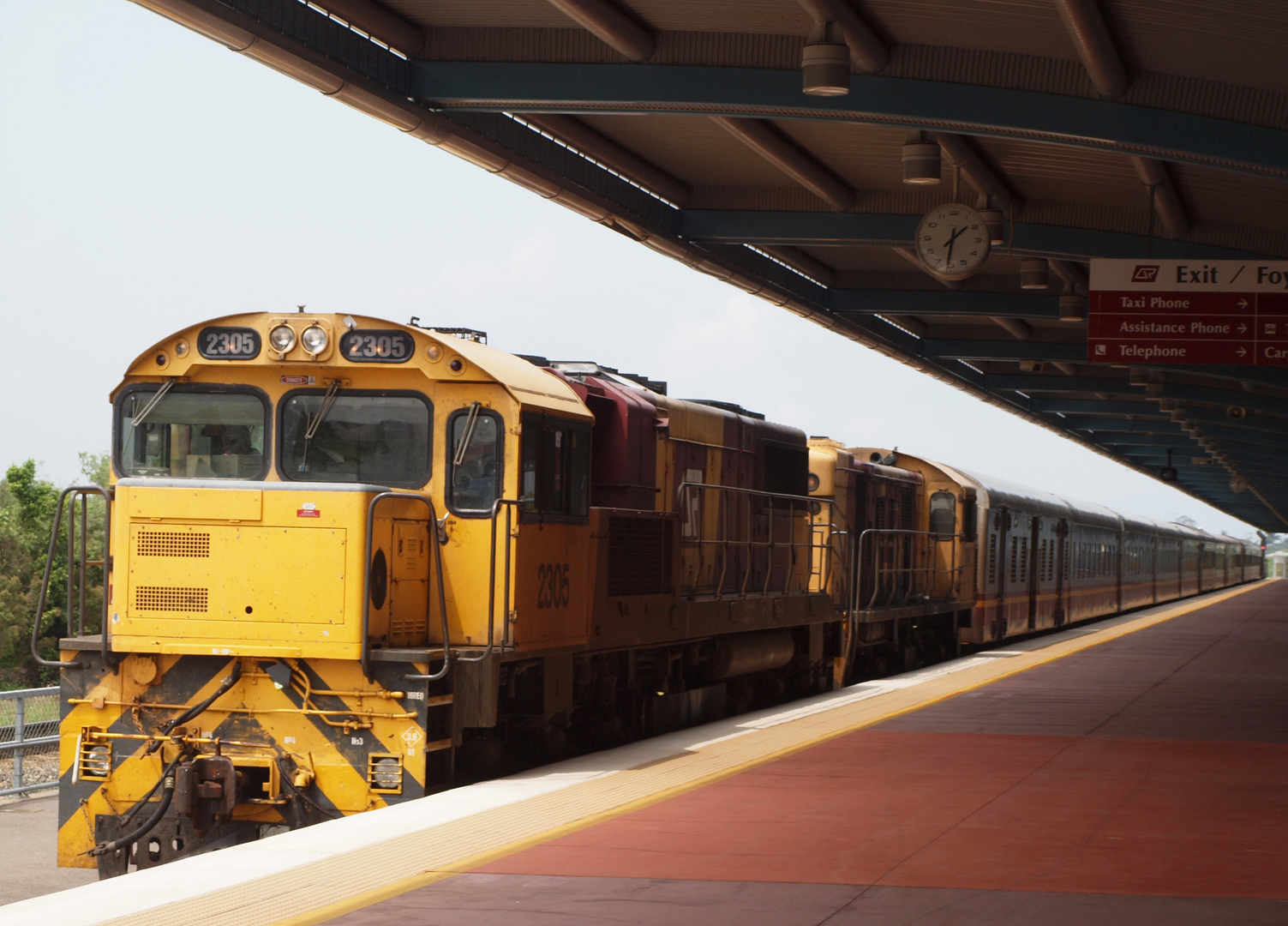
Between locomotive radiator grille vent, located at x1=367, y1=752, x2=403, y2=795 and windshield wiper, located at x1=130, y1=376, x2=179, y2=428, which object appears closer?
locomotive radiator grille vent, located at x1=367, y1=752, x2=403, y2=795

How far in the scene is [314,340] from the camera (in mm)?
9289

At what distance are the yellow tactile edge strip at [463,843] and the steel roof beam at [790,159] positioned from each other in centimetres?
681

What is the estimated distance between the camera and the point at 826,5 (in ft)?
39.6

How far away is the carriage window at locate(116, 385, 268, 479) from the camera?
9.35m

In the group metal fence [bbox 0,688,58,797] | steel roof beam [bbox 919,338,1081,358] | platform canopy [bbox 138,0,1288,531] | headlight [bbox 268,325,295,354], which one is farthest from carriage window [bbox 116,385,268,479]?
steel roof beam [bbox 919,338,1081,358]

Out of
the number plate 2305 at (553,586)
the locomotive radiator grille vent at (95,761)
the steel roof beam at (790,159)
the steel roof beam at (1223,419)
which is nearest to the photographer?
the locomotive radiator grille vent at (95,761)

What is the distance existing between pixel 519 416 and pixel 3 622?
74290mm

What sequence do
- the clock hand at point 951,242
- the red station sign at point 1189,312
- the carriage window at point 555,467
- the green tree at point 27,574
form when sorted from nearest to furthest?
the carriage window at point 555,467, the red station sign at point 1189,312, the clock hand at point 951,242, the green tree at point 27,574

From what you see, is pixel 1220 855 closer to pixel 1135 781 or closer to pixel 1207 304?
pixel 1135 781

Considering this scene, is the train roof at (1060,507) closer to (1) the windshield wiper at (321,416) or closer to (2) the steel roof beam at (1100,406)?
(2) the steel roof beam at (1100,406)

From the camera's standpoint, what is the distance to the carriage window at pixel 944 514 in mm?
23656

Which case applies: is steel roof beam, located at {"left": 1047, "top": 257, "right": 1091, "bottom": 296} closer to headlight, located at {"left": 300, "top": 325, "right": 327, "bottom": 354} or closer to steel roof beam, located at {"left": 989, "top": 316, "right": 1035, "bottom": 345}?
steel roof beam, located at {"left": 989, "top": 316, "right": 1035, "bottom": 345}

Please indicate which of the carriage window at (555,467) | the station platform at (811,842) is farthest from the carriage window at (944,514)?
the carriage window at (555,467)

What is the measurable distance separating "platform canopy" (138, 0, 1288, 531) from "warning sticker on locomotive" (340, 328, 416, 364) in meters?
3.13
